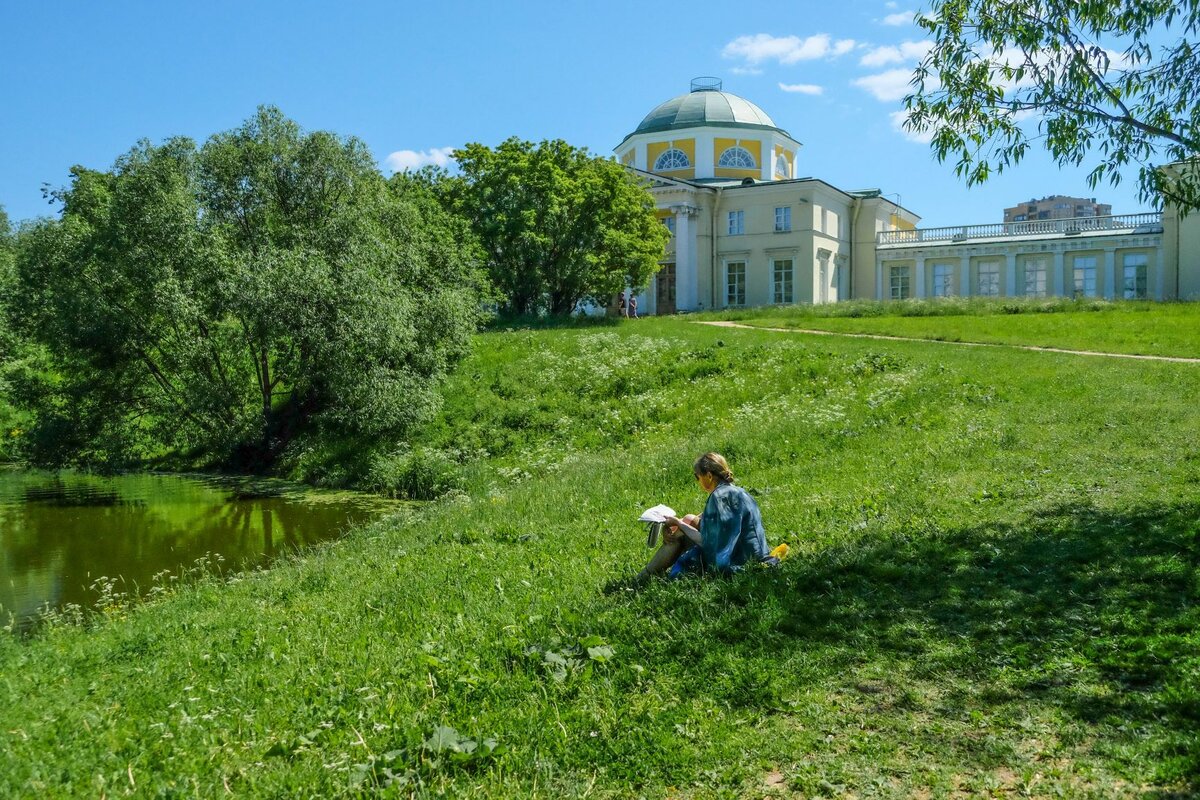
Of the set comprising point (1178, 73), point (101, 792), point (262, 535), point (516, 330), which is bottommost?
point (262, 535)

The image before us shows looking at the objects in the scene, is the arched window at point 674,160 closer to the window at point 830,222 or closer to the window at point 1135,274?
the window at point 830,222

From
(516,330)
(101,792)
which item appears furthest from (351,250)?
(101,792)

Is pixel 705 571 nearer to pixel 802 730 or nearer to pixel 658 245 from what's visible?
pixel 802 730

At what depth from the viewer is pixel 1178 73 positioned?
9.87m

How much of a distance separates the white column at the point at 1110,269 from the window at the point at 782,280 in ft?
52.9

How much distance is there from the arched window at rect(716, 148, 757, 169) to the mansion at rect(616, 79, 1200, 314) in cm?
6

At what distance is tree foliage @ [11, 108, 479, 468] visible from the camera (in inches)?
891

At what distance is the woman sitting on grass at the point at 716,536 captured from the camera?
8164 millimetres

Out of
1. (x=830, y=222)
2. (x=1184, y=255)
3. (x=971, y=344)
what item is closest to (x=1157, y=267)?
(x=1184, y=255)

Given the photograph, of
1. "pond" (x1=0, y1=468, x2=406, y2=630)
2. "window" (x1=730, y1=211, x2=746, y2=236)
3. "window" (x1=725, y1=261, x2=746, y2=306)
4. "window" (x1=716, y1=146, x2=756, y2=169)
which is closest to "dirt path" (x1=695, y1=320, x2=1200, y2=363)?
"window" (x1=725, y1=261, x2=746, y2=306)

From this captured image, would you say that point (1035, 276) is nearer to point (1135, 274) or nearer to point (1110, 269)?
point (1110, 269)

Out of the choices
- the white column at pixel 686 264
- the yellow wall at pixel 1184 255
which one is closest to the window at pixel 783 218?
the white column at pixel 686 264

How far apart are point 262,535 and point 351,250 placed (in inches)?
376

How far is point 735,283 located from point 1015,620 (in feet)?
157
